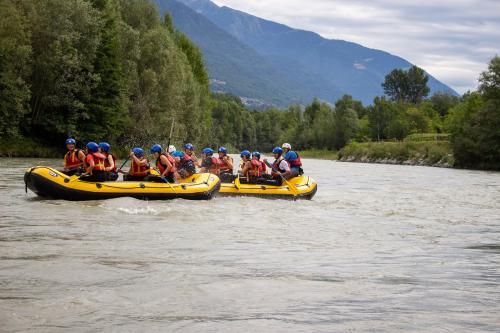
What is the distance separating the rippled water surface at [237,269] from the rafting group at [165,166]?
1.17 meters

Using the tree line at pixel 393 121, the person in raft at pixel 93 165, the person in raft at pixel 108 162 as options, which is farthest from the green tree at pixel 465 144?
the person in raft at pixel 93 165

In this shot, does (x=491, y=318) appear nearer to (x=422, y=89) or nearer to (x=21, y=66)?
(x=21, y=66)

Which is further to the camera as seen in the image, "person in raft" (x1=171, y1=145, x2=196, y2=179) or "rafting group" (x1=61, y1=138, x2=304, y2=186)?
"person in raft" (x1=171, y1=145, x2=196, y2=179)

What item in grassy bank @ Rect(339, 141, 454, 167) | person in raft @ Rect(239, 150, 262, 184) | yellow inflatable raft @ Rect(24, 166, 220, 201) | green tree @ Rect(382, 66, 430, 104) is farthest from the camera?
green tree @ Rect(382, 66, 430, 104)

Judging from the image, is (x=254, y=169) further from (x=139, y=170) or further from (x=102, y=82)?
(x=102, y=82)

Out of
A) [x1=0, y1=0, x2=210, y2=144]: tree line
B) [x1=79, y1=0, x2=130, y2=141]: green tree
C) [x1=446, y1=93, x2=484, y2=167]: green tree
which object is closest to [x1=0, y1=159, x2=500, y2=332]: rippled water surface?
[x1=0, y1=0, x2=210, y2=144]: tree line

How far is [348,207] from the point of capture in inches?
770

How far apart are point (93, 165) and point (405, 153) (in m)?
54.7

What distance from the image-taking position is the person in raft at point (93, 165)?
17.0m

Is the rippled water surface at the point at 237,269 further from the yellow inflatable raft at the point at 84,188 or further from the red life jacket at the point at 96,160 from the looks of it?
the red life jacket at the point at 96,160

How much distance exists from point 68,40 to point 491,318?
36311 millimetres

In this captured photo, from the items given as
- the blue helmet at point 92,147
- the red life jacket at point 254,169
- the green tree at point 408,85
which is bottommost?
the red life jacket at point 254,169

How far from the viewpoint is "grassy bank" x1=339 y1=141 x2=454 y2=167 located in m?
61.1

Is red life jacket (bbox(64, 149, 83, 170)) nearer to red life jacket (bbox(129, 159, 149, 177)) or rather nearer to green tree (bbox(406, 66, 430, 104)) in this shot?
red life jacket (bbox(129, 159, 149, 177))
